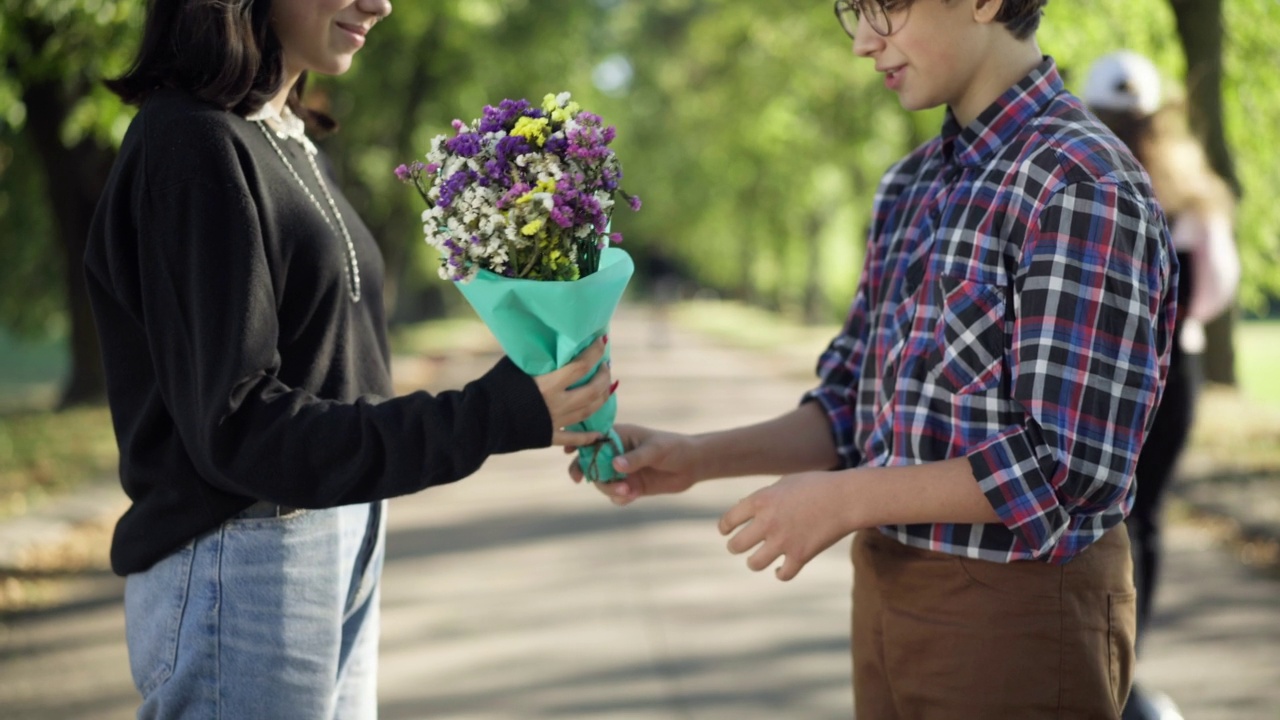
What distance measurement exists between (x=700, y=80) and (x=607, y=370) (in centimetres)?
3883

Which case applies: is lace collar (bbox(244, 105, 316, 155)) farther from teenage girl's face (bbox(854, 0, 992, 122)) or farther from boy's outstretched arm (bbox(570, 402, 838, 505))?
teenage girl's face (bbox(854, 0, 992, 122))

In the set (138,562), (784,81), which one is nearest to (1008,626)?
(138,562)

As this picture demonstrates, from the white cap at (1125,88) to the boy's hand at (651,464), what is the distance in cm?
249

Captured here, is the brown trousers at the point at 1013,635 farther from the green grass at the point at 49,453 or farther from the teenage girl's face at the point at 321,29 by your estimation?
the green grass at the point at 49,453

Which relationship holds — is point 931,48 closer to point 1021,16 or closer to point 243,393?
point 1021,16

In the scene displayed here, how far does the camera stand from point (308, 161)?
8.42ft

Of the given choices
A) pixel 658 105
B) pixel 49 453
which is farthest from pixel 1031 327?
pixel 658 105

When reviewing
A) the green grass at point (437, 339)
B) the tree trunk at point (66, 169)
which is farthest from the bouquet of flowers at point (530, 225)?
the green grass at point (437, 339)

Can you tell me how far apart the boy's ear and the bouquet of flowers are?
2.17ft

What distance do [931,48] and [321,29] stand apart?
1.12 metres

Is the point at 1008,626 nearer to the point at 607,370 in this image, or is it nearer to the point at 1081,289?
the point at 1081,289

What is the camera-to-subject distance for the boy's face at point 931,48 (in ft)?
7.36

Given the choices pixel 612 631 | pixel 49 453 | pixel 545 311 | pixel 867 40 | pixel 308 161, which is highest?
pixel 867 40

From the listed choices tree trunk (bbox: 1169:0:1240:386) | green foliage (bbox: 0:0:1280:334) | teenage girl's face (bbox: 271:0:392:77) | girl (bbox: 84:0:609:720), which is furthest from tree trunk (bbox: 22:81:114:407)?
girl (bbox: 84:0:609:720)
